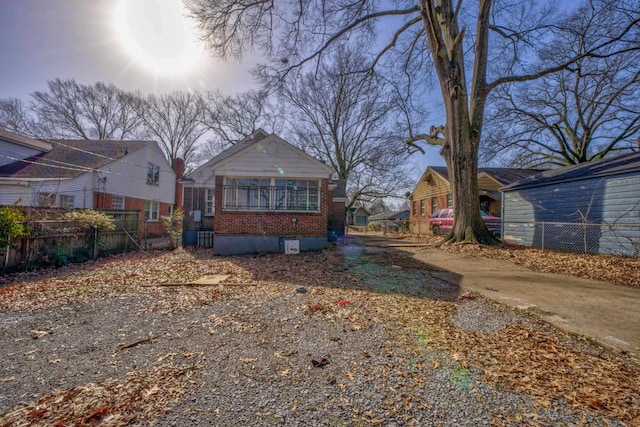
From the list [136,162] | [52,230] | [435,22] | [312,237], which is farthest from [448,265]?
[136,162]

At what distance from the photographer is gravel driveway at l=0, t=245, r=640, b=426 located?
186 cm

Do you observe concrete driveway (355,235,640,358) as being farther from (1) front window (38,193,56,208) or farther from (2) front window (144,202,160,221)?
(2) front window (144,202,160,221)

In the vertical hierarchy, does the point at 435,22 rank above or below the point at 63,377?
above

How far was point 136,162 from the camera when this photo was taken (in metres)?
16.8

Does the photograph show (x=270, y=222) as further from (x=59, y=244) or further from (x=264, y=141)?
(x=59, y=244)

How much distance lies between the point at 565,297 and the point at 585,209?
781 centimetres

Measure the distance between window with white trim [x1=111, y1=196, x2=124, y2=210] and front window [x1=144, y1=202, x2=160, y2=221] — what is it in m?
2.14

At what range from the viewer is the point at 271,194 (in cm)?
959

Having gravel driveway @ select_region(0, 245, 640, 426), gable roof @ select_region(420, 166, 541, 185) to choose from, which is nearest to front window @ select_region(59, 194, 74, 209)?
gravel driveway @ select_region(0, 245, 640, 426)

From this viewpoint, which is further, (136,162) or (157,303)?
(136,162)

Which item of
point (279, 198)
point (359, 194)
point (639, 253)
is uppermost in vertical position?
point (359, 194)

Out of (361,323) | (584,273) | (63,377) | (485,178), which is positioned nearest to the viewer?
(63,377)

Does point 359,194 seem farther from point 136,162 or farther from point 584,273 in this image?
point 584,273

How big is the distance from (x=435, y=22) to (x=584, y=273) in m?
9.74
